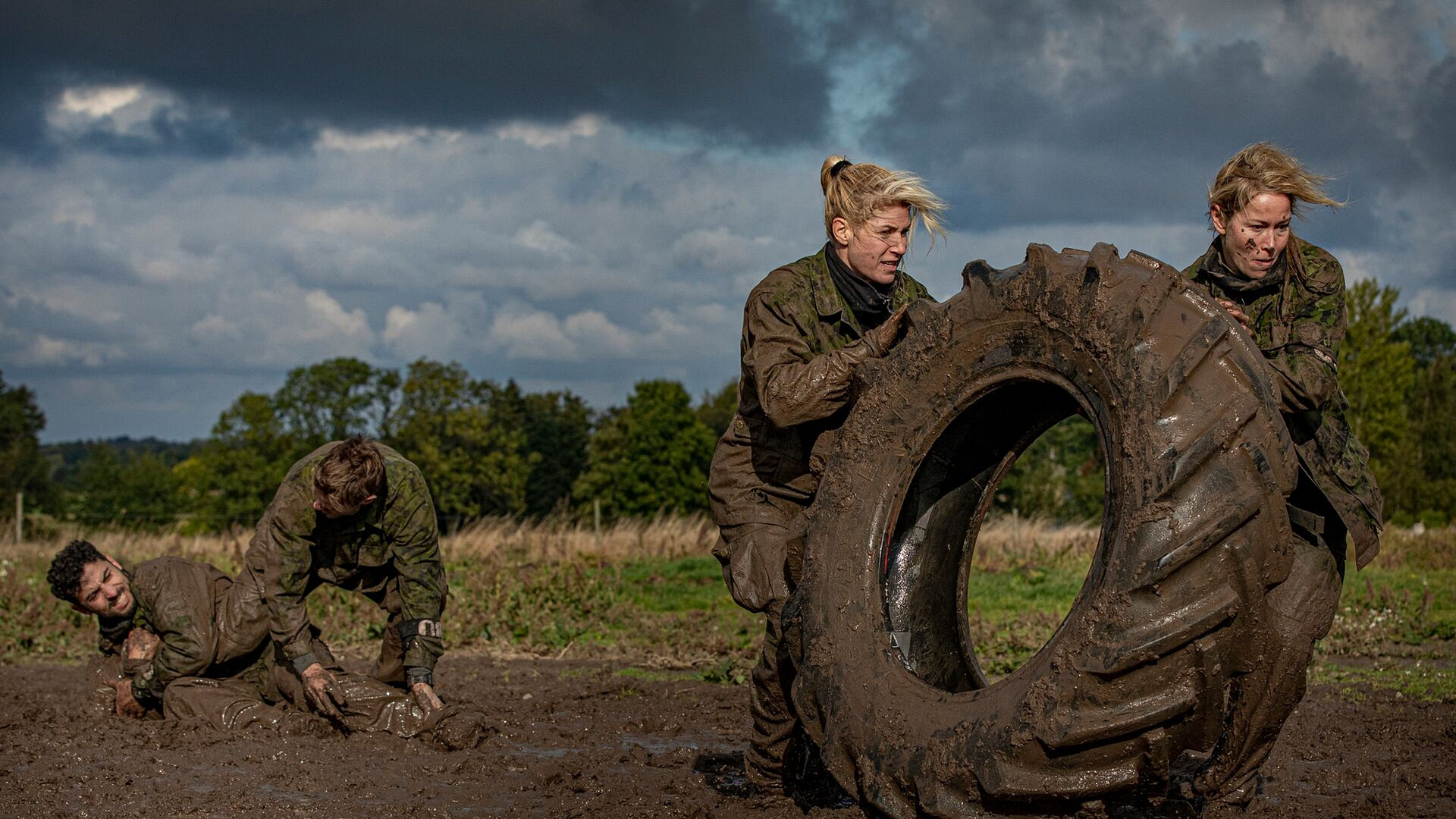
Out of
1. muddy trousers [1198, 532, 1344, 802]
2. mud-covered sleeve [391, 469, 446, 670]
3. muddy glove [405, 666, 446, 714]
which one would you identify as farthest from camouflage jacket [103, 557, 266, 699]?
muddy trousers [1198, 532, 1344, 802]

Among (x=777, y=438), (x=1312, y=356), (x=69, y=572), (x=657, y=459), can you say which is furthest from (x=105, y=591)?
(x=657, y=459)

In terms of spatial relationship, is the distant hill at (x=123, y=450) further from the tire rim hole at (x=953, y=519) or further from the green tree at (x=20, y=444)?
the tire rim hole at (x=953, y=519)

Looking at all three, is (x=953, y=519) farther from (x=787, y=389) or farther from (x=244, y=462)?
(x=244, y=462)

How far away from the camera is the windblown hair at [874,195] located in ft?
15.2

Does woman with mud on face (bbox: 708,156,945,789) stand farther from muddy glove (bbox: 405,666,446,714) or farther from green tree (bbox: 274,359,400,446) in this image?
green tree (bbox: 274,359,400,446)

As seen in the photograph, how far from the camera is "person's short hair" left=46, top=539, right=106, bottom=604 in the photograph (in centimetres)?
755

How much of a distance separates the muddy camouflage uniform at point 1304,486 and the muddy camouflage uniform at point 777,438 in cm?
136

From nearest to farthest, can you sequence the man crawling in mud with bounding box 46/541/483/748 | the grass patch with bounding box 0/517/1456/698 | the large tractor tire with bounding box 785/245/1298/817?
the large tractor tire with bounding box 785/245/1298/817 → the man crawling in mud with bounding box 46/541/483/748 → the grass patch with bounding box 0/517/1456/698

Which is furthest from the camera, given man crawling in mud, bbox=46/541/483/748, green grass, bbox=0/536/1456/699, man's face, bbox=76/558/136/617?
green grass, bbox=0/536/1456/699

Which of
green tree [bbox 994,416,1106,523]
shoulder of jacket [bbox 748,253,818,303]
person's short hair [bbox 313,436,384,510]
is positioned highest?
green tree [bbox 994,416,1106,523]

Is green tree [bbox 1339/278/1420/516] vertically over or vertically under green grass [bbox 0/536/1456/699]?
over

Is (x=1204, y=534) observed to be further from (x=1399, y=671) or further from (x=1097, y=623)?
(x=1399, y=671)

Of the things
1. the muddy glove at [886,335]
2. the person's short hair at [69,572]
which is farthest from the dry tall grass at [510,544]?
the muddy glove at [886,335]

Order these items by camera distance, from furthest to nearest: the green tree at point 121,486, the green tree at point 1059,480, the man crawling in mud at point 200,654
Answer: the green tree at point 121,486 < the green tree at point 1059,480 < the man crawling in mud at point 200,654
